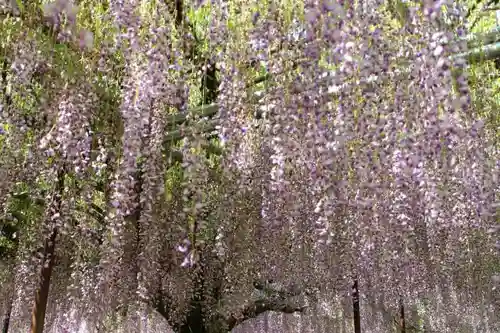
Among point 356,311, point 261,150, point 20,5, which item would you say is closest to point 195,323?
point 356,311

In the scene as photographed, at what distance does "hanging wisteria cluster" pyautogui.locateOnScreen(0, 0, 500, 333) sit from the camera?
3188 mm

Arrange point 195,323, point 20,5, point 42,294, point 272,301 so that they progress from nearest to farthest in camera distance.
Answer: point 20,5
point 42,294
point 195,323
point 272,301

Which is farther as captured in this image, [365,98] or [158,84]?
[158,84]

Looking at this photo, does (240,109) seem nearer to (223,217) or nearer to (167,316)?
(223,217)

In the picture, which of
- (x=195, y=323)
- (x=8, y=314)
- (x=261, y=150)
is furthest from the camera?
(x=8, y=314)

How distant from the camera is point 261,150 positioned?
491cm

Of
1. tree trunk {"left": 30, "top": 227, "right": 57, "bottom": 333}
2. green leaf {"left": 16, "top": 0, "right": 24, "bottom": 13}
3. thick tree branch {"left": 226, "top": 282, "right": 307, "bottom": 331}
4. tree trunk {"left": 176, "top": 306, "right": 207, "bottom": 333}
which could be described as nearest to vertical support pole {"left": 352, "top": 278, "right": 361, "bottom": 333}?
thick tree branch {"left": 226, "top": 282, "right": 307, "bottom": 331}

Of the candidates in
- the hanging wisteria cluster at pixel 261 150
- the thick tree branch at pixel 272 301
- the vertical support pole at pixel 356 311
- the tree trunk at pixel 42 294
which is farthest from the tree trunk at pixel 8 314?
the vertical support pole at pixel 356 311

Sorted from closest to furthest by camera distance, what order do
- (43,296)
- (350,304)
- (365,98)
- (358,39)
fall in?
1. (358,39)
2. (365,98)
3. (43,296)
4. (350,304)

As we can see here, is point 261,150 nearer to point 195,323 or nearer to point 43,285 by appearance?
point 43,285

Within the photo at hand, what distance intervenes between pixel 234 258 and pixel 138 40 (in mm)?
3162

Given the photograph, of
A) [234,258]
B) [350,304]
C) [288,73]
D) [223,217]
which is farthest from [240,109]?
[350,304]

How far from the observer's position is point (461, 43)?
2.87 meters

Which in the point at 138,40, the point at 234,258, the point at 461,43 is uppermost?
the point at 138,40
